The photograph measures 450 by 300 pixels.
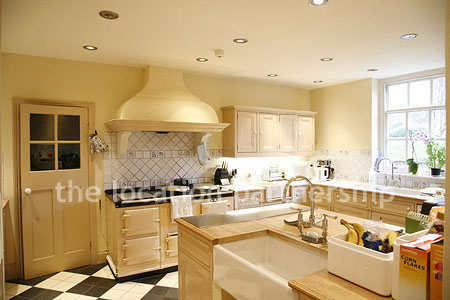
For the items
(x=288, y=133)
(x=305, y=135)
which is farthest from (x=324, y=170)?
(x=288, y=133)

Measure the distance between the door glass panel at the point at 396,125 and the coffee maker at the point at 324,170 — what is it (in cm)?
101

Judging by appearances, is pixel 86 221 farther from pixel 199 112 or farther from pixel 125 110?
pixel 199 112

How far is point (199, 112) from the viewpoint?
3.83 meters

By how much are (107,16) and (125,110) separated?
1.25 metres

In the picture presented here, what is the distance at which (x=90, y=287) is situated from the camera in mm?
3072

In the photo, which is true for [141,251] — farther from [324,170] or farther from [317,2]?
[324,170]

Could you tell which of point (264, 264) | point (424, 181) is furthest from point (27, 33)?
point (424, 181)

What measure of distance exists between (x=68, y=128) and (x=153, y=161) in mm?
1082

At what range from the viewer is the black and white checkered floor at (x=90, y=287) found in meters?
2.89

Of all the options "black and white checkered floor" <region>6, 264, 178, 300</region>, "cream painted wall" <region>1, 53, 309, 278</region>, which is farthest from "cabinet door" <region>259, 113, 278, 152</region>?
"black and white checkered floor" <region>6, 264, 178, 300</region>

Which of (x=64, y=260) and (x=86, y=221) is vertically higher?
(x=86, y=221)

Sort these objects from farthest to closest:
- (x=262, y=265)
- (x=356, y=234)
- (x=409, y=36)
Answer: (x=409, y=36) → (x=262, y=265) → (x=356, y=234)

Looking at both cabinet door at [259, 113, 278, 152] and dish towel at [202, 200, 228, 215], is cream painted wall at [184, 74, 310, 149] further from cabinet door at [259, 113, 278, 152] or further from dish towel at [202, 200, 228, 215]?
dish towel at [202, 200, 228, 215]

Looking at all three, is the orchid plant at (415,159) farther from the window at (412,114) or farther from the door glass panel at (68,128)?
the door glass panel at (68,128)
